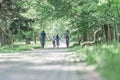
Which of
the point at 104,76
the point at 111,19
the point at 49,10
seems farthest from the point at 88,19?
the point at 104,76

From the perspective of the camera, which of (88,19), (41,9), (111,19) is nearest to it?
(111,19)

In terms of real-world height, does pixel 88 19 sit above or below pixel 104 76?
above

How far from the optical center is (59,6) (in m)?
41.9

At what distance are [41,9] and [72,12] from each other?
3593mm

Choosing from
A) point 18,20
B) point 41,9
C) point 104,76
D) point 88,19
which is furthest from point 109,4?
point 104,76

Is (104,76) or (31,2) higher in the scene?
(31,2)

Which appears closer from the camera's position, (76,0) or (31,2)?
(76,0)

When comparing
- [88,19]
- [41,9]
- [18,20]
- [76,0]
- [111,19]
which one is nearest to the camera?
[111,19]

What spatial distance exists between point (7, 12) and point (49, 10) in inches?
167

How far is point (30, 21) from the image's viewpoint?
47094 mm

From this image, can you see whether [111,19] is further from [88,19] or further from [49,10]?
[49,10]

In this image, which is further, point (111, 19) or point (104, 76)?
point (111, 19)

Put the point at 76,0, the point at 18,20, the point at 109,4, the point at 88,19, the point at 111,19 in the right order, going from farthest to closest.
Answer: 1. the point at 18,20
2. the point at 76,0
3. the point at 88,19
4. the point at 111,19
5. the point at 109,4

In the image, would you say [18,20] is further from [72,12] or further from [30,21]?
[72,12]
